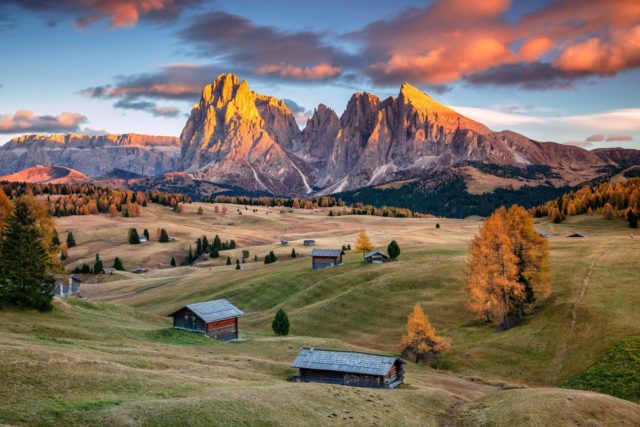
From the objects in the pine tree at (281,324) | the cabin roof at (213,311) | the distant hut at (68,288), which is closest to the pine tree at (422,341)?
the pine tree at (281,324)

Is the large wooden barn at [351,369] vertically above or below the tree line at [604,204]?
below

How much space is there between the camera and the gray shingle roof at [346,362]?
49344mm

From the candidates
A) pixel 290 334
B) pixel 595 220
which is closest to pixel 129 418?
pixel 290 334

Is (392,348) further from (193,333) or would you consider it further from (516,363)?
(193,333)

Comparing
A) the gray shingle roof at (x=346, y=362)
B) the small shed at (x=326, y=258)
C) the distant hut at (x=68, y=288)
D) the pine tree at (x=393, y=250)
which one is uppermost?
the pine tree at (x=393, y=250)

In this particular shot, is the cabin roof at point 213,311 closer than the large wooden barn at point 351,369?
No

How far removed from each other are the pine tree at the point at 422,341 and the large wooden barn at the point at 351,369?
11357mm

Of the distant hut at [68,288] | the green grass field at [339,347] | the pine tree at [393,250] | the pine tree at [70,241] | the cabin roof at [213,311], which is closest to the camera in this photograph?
the green grass field at [339,347]

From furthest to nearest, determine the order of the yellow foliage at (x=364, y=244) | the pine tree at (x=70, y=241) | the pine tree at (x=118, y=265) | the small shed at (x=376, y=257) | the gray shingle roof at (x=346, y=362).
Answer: the pine tree at (x=70, y=241)
the pine tree at (x=118, y=265)
the yellow foliage at (x=364, y=244)
the small shed at (x=376, y=257)
the gray shingle roof at (x=346, y=362)

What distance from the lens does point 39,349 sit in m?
37.1

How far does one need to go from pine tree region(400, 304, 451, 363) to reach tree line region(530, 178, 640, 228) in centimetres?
9560

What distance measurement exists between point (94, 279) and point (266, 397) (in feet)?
404

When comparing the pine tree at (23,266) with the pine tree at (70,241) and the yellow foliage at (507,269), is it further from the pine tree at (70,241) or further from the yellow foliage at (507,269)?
the pine tree at (70,241)

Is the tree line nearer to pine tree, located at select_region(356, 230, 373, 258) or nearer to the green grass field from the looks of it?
the green grass field
